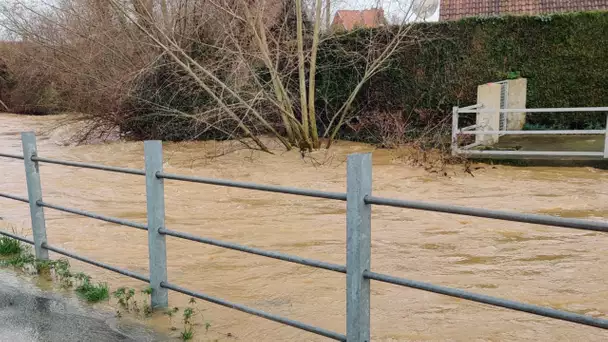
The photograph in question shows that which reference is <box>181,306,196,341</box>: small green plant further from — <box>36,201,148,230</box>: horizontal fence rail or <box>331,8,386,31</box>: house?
<box>331,8,386,31</box>: house

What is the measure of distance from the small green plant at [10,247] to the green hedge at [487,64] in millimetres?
10754

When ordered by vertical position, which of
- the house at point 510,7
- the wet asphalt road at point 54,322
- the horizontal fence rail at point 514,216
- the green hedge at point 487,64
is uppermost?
the house at point 510,7

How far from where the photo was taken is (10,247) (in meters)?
5.88

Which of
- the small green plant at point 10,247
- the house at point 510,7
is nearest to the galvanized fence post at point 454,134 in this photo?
the small green plant at point 10,247

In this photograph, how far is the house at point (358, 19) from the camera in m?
14.8

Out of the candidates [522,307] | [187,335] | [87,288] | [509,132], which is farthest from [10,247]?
[509,132]

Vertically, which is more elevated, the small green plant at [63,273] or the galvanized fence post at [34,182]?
the galvanized fence post at [34,182]

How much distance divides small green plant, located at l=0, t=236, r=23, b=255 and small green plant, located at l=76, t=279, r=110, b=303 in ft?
4.56

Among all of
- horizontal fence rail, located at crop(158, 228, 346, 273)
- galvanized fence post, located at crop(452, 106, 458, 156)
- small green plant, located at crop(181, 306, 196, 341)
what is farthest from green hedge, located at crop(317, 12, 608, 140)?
horizontal fence rail, located at crop(158, 228, 346, 273)

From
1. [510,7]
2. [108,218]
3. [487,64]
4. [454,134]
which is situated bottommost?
[454,134]

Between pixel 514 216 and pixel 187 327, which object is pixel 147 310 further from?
pixel 514 216

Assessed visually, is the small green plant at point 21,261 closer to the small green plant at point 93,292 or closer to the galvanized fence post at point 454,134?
the small green plant at point 93,292

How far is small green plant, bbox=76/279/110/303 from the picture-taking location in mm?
4570

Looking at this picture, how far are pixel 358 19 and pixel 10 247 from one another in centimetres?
1166
